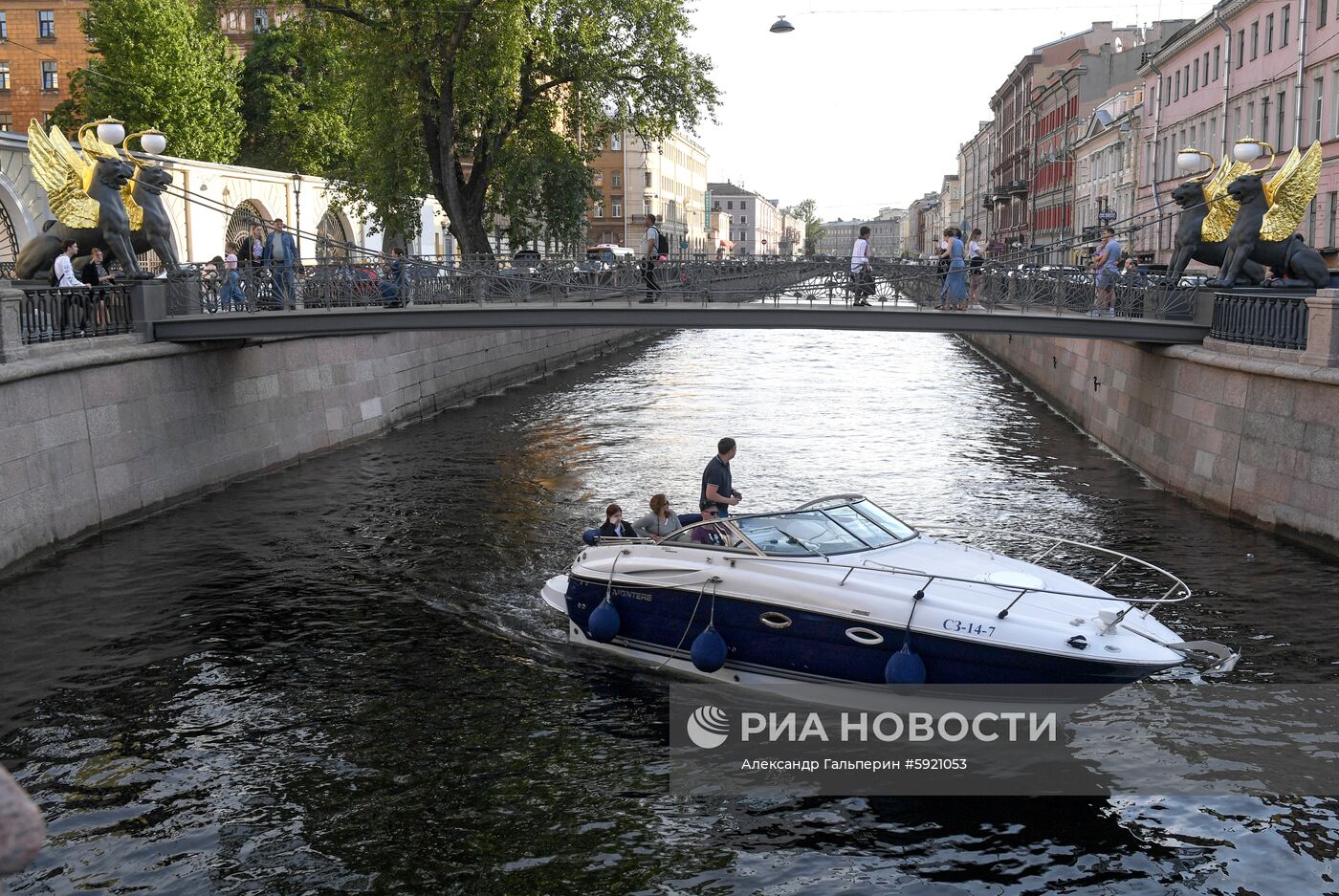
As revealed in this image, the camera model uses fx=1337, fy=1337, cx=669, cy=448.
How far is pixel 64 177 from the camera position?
2180 centimetres

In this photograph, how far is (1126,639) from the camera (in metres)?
10.3

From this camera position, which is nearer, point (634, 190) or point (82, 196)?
point (82, 196)

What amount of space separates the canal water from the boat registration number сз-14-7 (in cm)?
130

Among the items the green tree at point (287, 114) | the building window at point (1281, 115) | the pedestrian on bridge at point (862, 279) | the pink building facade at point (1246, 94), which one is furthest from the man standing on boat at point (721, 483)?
the green tree at point (287, 114)

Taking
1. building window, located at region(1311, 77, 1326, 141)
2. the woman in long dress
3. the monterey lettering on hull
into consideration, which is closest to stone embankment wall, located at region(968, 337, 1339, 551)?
the woman in long dress

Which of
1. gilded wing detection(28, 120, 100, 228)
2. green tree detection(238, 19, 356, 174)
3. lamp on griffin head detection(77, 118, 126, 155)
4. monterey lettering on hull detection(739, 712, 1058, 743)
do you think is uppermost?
green tree detection(238, 19, 356, 174)

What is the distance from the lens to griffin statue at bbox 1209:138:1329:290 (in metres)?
21.0

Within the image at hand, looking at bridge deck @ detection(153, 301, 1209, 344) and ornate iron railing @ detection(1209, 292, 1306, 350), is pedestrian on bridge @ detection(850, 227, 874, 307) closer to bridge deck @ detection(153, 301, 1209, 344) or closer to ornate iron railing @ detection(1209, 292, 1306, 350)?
bridge deck @ detection(153, 301, 1209, 344)

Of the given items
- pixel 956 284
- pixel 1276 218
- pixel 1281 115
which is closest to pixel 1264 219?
pixel 1276 218

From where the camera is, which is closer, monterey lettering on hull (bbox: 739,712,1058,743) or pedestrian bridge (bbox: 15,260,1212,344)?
monterey lettering on hull (bbox: 739,712,1058,743)

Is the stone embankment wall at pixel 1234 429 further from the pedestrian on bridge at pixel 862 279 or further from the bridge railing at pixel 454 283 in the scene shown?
the bridge railing at pixel 454 283

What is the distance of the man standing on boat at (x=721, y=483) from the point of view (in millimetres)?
13625

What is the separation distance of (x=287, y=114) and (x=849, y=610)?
5422 cm

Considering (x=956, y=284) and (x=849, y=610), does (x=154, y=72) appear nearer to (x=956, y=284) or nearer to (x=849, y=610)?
(x=956, y=284)
